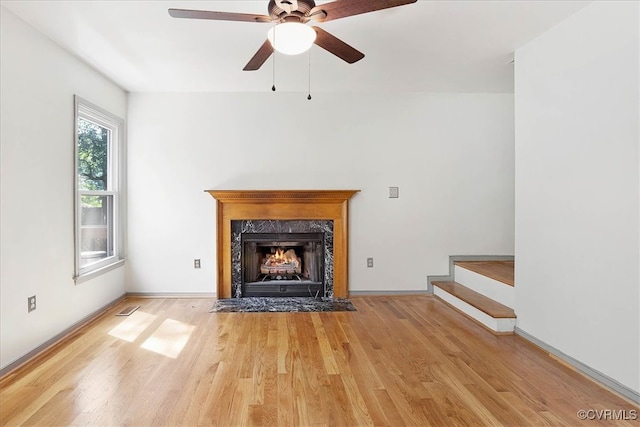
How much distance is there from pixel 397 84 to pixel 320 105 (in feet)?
3.02

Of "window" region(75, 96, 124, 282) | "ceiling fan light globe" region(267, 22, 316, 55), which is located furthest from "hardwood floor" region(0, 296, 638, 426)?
"ceiling fan light globe" region(267, 22, 316, 55)

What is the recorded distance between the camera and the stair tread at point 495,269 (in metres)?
3.59

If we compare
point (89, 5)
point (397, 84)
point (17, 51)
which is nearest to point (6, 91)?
point (17, 51)

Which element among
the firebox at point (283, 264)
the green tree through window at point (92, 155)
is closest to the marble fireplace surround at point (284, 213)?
the firebox at point (283, 264)

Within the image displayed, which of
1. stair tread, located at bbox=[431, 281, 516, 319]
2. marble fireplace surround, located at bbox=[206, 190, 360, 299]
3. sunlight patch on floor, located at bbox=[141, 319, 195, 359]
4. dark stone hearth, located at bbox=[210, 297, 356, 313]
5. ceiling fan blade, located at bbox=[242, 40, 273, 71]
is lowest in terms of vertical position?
sunlight patch on floor, located at bbox=[141, 319, 195, 359]

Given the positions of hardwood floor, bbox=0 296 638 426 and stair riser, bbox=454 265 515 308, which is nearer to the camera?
hardwood floor, bbox=0 296 638 426

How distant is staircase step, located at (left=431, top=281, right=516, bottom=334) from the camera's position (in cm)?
319

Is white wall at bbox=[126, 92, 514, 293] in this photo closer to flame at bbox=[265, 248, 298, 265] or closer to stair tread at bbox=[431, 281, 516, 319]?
stair tread at bbox=[431, 281, 516, 319]

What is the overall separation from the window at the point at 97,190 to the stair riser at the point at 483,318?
3.67m

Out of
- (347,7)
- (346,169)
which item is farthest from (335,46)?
(346,169)

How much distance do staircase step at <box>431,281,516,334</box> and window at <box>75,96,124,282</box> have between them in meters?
3.67

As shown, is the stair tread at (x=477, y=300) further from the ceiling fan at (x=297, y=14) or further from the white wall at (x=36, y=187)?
the white wall at (x=36, y=187)

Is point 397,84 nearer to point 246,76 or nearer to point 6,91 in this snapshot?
point 246,76

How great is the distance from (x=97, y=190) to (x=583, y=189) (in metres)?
4.30
